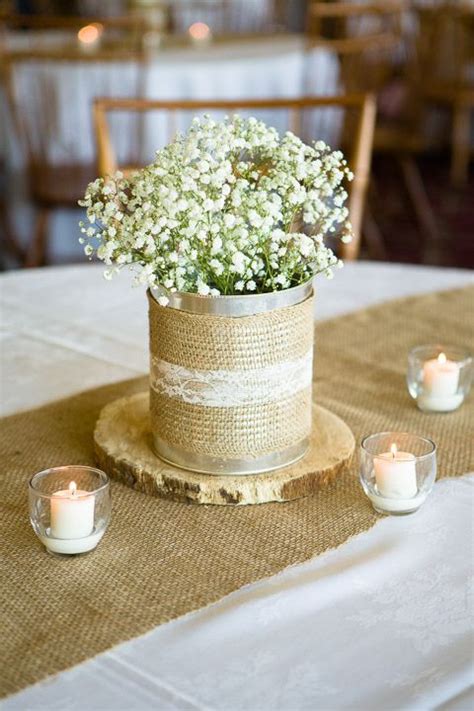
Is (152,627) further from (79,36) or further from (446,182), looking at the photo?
(446,182)

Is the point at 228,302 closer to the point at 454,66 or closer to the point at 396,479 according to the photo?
the point at 396,479

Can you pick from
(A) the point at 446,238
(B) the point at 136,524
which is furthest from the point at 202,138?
(A) the point at 446,238

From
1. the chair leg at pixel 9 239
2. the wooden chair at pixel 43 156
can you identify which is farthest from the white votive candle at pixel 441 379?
the chair leg at pixel 9 239

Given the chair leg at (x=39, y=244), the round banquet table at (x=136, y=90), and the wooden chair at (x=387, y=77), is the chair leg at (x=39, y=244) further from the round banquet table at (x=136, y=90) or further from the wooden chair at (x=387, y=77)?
the wooden chair at (x=387, y=77)

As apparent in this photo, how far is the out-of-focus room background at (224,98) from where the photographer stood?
11.3ft

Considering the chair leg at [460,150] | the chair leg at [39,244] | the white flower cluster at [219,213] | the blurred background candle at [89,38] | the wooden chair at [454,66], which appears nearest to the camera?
the white flower cluster at [219,213]

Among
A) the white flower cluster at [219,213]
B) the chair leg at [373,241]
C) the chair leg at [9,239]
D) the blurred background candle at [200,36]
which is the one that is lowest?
the chair leg at [9,239]

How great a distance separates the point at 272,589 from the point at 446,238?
368 cm

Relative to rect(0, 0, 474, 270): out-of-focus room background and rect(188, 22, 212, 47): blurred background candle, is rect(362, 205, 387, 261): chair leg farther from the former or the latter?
rect(188, 22, 212, 47): blurred background candle

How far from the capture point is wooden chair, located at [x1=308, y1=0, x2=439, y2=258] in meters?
3.94

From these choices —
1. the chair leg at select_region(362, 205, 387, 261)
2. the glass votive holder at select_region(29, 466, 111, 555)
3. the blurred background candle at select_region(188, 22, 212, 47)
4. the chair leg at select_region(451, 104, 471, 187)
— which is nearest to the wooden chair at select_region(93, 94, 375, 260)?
the glass votive holder at select_region(29, 466, 111, 555)

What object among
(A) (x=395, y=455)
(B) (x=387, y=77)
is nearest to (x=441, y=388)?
(A) (x=395, y=455)

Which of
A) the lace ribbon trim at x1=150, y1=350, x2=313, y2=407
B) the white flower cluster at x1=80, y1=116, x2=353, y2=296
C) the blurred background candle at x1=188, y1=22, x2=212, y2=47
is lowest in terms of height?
the lace ribbon trim at x1=150, y1=350, x2=313, y2=407

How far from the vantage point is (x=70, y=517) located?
89 cm
